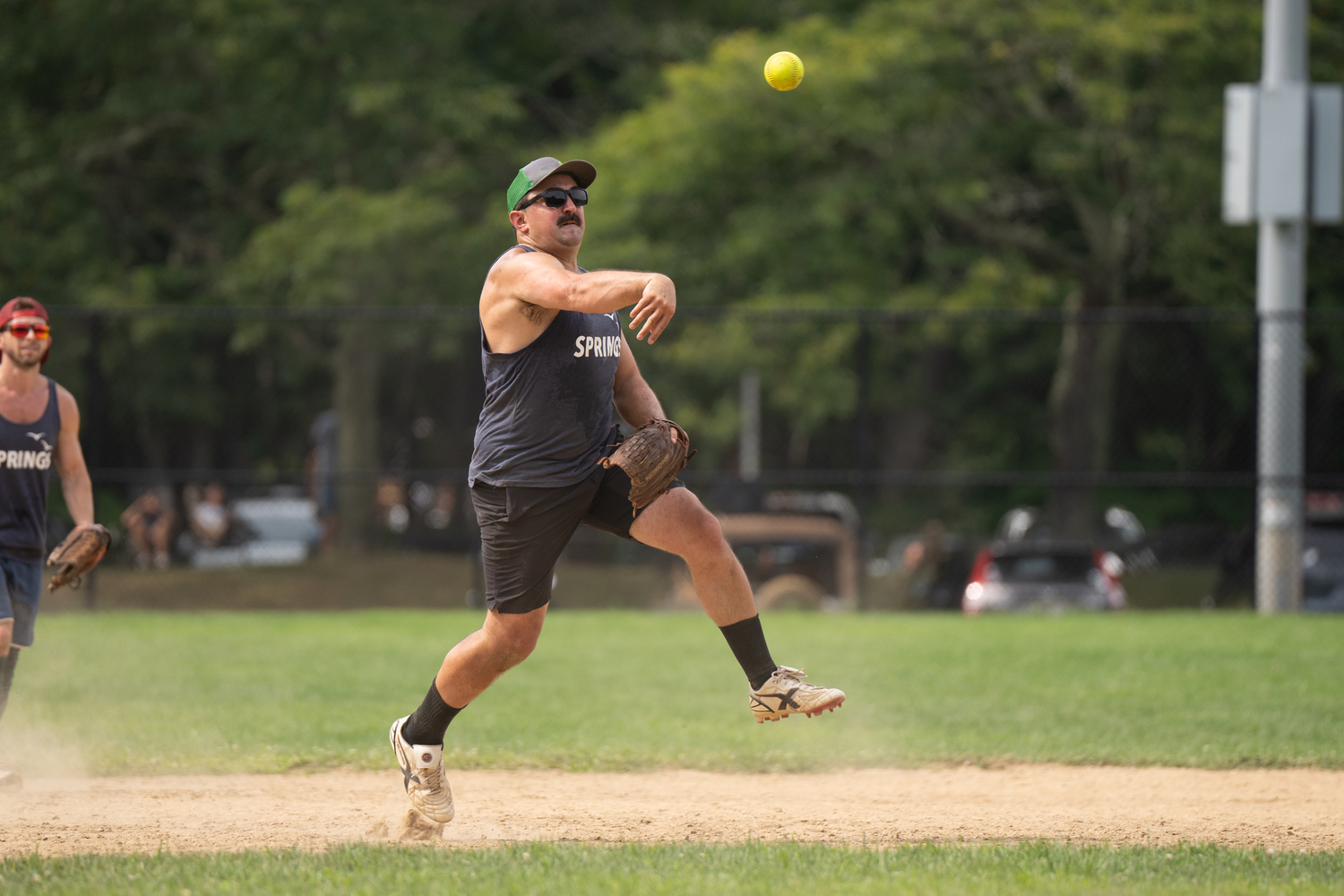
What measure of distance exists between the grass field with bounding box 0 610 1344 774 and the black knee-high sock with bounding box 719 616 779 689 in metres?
1.91

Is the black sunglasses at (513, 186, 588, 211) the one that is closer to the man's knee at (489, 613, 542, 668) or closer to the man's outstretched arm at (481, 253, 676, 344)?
the man's outstretched arm at (481, 253, 676, 344)

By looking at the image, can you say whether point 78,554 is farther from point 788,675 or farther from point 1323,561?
point 1323,561

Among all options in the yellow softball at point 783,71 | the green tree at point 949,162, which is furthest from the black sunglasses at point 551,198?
the green tree at point 949,162

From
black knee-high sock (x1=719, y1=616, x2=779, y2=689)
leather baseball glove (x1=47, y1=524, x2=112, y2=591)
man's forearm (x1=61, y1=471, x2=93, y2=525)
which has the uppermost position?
man's forearm (x1=61, y1=471, x2=93, y2=525)

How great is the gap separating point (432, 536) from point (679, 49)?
28.9 feet

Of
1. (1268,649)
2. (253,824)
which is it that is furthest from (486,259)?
(253,824)

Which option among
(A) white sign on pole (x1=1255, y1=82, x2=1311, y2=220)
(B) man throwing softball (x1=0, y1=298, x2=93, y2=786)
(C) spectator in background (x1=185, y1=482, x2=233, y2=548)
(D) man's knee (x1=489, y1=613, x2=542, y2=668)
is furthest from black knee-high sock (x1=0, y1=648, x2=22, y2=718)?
(C) spectator in background (x1=185, y1=482, x2=233, y2=548)

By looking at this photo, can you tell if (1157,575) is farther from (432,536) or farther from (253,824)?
(253,824)

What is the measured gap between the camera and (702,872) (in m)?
4.27

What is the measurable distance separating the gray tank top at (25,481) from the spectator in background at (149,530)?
12.9 metres

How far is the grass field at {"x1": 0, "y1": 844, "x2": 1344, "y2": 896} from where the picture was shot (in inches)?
159

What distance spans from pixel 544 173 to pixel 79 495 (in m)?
3.16

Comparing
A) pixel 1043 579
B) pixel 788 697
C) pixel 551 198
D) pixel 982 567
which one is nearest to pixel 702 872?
pixel 788 697

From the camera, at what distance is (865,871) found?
430 cm
